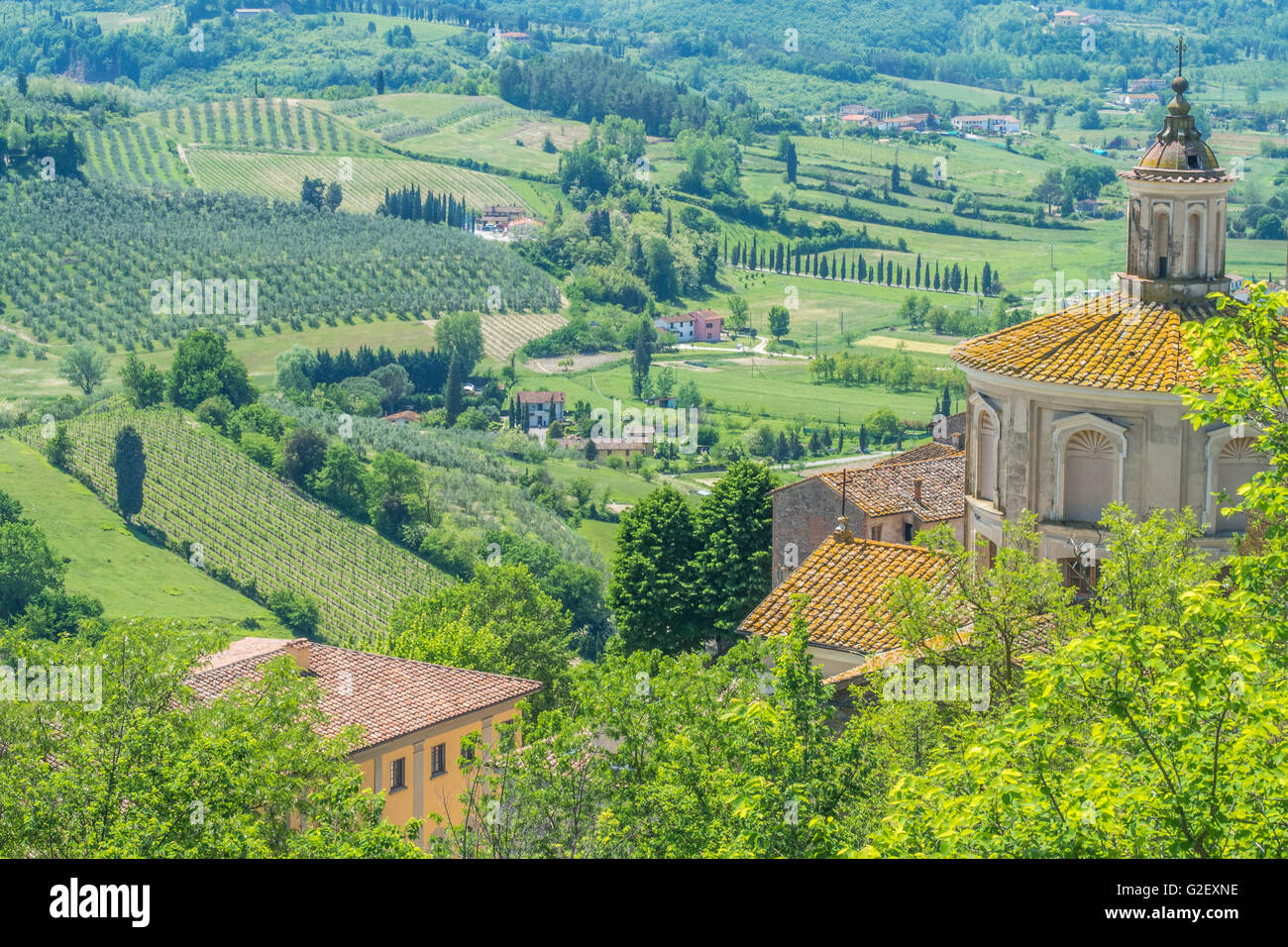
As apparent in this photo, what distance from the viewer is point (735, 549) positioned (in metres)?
74.2

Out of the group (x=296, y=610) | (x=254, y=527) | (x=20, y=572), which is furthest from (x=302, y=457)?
(x=20, y=572)

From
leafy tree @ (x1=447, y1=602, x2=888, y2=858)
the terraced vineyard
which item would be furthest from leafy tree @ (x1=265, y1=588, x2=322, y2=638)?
leafy tree @ (x1=447, y1=602, x2=888, y2=858)

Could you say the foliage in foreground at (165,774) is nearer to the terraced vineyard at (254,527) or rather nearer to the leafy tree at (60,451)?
the terraced vineyard at (254,527)

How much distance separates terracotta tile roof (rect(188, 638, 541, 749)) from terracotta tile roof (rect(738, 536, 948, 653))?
35.6ft

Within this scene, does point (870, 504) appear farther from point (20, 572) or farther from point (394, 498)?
point (394, 498)

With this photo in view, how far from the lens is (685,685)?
118ft

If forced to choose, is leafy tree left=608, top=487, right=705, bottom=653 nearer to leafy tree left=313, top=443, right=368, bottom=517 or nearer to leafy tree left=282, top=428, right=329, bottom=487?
leafy tree left=313, top=443, right=368, bottom=517

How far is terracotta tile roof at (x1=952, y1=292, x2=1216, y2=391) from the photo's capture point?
144 feet

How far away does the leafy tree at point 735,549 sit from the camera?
72.7 metres

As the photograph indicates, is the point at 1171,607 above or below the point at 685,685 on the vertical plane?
above

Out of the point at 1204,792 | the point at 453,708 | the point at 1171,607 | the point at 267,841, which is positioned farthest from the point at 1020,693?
the point at 453,708
